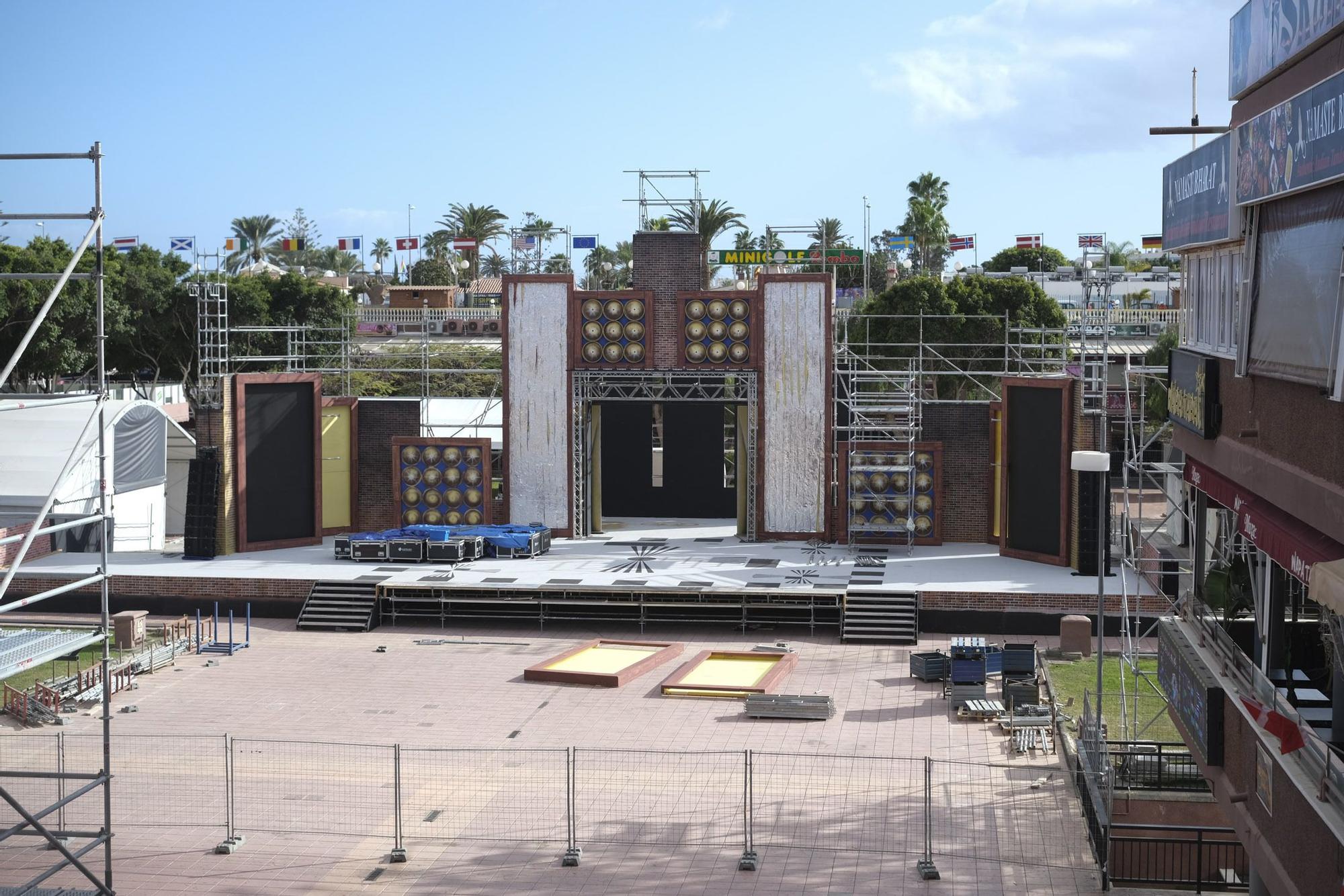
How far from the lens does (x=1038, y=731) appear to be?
21797mm

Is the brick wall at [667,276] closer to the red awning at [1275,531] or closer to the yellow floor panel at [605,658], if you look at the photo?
the yellow floor panel at [605,658]

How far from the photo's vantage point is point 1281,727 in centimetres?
1120

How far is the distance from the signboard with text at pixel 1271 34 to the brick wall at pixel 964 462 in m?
20.3

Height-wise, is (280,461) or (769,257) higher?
(769,257)

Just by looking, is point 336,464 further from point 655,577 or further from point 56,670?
point 56,670

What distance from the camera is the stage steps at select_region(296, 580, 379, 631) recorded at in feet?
98.8

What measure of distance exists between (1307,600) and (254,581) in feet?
73.4

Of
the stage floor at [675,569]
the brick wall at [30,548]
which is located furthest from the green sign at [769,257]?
the brick wall at [30,548]

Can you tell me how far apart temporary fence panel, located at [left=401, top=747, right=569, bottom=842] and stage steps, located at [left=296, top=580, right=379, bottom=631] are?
9049mm

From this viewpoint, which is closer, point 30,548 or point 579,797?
point 579,797

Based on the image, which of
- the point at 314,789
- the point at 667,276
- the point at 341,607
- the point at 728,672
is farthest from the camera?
the point at 667,276

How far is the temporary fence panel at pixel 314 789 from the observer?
1814 centimetres

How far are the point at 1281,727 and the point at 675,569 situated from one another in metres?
21.2

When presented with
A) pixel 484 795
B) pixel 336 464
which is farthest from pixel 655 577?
pixel 484 795
